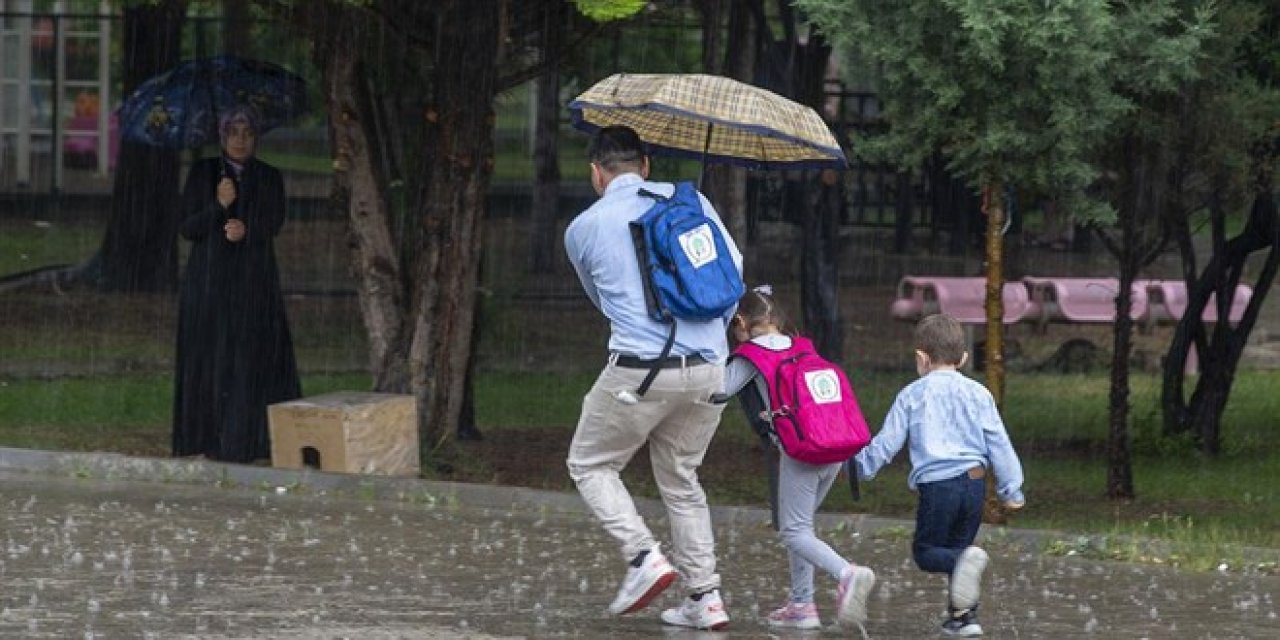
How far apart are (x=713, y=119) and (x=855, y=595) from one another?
2.16 meters

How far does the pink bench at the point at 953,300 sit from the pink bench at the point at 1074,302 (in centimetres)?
23

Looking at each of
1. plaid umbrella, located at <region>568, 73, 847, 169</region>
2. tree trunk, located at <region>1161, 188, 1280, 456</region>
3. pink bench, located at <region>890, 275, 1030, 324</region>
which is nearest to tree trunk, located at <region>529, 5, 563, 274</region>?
pink bench, located at <region>890, 275, 1030, 324</region>

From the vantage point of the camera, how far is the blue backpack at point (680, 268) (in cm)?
812

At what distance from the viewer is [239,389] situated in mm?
13273

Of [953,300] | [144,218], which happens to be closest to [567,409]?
[953,300]

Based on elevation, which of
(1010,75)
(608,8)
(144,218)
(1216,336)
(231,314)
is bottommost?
(144,218)

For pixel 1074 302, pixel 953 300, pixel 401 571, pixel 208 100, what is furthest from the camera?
pixel 1074 302

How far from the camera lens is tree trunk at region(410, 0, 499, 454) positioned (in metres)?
13.4

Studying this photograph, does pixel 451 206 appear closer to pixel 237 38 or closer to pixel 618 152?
pixel 618 152

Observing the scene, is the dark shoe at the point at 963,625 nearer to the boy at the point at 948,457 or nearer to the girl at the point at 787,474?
the boy at the point at 948,457

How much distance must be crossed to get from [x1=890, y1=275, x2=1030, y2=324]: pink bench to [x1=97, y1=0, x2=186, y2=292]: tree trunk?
7.49 metres

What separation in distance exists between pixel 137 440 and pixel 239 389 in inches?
76.0

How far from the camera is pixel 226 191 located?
42.3ft

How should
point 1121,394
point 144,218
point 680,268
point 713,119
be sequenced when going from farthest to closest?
1. point 144,218
2. point 1121,394
3. point 713,119
4. point 680,268
